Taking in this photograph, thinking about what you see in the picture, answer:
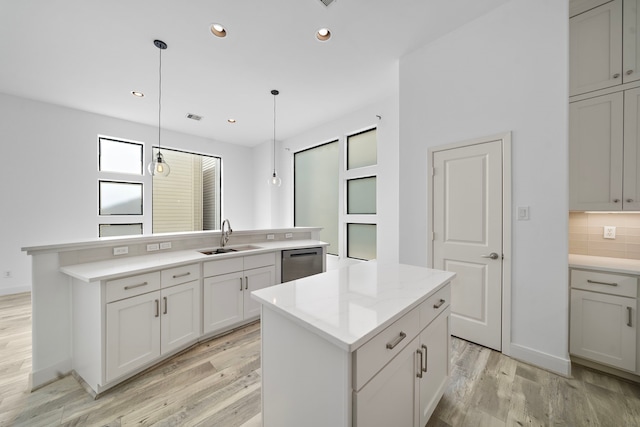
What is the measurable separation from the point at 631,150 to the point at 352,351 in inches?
107

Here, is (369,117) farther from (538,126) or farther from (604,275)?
(604,275)

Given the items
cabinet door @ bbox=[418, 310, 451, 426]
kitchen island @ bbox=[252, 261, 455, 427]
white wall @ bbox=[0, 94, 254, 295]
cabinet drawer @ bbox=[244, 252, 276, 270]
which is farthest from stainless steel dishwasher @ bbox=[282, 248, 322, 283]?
white wall @ bbox=[0, 94, 254, 295]

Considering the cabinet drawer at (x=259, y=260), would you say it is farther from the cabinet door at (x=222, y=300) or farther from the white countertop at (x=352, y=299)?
the white countertop at (x=352, y=299)

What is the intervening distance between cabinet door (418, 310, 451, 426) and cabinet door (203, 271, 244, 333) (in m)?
1.96

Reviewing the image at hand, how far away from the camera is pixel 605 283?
1894mm

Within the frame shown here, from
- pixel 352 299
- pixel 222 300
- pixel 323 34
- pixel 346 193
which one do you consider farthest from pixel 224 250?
pixel 323 34

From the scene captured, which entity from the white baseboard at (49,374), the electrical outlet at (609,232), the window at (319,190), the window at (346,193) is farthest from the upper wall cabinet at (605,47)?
the white baseboard at (49,374)

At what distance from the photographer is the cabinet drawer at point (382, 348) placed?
2.87ft

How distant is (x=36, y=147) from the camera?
3.95 meters

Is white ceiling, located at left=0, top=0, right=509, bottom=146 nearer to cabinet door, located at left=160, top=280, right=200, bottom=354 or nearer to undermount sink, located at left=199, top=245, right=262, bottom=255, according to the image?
undermount sink, located at left=199, top=245, right=262, bottom=255

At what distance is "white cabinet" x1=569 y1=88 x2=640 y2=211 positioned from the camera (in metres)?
1.89

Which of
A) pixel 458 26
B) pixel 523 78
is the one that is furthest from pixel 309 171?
pixel 523 78

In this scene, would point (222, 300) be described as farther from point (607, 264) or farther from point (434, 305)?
point (607, 264)

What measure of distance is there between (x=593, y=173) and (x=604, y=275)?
0.84 m
